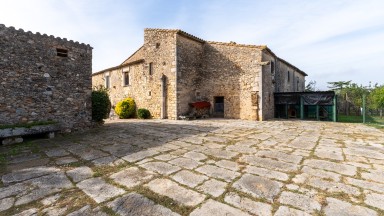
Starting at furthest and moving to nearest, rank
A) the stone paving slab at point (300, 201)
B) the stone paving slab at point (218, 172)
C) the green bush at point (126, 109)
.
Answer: the green bush at point (126, 109)
the stone paving slab at point (218, 172)
the stone paving slab at point (300, 201)

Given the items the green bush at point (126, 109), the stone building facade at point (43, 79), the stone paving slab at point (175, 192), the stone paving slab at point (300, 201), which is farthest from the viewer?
the green bush at point (126, 109)

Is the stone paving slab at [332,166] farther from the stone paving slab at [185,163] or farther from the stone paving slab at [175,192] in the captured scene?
the stone paving slab at [175,192]

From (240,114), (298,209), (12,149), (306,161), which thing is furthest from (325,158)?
(240,114)

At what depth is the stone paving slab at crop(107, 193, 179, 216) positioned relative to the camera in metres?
2.20

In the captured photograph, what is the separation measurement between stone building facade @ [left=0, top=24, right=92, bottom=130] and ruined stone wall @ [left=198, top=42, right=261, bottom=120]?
7.99m

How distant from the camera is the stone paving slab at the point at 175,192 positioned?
8.05 feet

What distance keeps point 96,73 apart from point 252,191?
20275 millimetres

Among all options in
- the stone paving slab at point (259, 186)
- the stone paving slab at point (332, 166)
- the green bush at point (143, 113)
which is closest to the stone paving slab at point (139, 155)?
the stone paving slab at point (259, 186)

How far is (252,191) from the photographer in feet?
8.81

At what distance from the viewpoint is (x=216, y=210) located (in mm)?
2240

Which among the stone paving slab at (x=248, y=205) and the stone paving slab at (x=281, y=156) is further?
the stone paving slab at (x=281, y=156)

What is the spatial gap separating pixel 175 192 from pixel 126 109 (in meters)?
12.5

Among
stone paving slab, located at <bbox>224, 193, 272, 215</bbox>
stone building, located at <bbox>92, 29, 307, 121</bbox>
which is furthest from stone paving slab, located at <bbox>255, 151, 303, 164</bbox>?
stone building, located at <bbox>92, 29, 307, 121</bbox>

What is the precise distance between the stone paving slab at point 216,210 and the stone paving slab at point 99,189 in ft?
3.78
